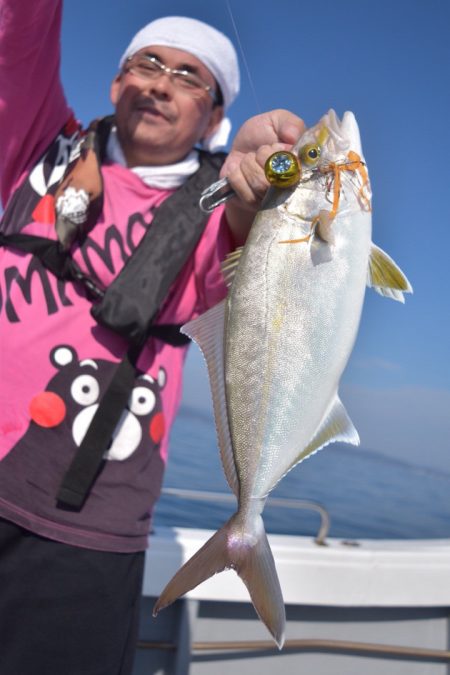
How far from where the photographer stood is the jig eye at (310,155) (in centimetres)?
149

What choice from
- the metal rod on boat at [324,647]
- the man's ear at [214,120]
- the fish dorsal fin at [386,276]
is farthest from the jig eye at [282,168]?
the metal rod on boat at [324,647]

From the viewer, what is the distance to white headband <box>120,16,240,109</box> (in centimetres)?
235

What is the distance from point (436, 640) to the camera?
12.0ft

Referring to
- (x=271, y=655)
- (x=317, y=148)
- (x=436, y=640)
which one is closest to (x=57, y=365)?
(x=317, y=148)

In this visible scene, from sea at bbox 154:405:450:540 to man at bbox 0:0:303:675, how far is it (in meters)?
4.47

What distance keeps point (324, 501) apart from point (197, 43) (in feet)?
37.1

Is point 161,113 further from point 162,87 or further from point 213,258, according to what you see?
point 213,258

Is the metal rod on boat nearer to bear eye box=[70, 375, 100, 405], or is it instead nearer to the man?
the man

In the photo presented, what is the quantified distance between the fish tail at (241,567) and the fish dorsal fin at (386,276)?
60 cm

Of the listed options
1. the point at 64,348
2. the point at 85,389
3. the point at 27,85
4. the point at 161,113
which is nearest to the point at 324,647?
the point at 85,389

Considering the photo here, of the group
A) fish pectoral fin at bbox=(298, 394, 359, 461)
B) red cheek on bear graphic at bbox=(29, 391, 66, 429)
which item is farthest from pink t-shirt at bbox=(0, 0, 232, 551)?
fish pectoral fin at bbox=(298, 394, 359, 461)

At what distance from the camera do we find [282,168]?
1.41m

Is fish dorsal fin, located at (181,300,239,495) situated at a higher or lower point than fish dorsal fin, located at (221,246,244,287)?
lower

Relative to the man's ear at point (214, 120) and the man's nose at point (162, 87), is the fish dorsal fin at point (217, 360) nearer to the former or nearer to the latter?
the man's nose at point (162, 87)
